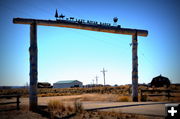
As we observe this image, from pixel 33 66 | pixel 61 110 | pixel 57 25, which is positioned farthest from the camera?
pixel 57 25

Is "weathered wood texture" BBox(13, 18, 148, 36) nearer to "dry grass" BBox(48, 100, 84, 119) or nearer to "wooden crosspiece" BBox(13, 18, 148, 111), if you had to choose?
"wooden crosspiece" BBox(13, 18, 148, 111)

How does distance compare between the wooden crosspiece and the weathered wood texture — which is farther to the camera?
the weathered wood texture

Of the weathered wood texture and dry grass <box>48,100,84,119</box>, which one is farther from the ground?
the weathered wood texture

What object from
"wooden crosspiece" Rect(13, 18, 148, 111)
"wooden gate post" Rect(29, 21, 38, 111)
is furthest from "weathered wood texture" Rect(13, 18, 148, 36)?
"wooden gate post" Rect(29, 21, 38, 111)

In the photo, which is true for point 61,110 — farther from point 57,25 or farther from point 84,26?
point 84,26

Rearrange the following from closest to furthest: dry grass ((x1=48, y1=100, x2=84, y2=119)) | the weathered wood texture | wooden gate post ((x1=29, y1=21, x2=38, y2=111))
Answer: dry grass ((x1=48, y1=100, x2=84, y2=119)), wooden gate post ((x1=29, y1=21, x2=38, y2=111)), the weathered wood texture

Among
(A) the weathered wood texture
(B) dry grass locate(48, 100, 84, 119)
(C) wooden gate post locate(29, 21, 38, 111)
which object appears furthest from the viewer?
(A) the weathered wood texture

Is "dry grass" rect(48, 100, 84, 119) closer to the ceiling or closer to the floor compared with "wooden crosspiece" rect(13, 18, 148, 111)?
closer to the floor

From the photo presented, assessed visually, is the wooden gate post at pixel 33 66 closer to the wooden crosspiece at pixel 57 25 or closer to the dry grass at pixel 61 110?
the wooden crosspiece at pixel 57 25

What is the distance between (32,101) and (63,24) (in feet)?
19.5

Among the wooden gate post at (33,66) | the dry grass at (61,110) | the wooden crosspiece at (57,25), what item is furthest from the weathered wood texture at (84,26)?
the dry grass at (61,110)

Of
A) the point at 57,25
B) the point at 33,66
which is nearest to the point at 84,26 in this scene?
the point at 57,25

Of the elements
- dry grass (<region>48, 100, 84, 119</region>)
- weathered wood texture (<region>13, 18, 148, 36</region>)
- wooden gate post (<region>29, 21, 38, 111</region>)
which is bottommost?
dry grass (<region>48, 100, 84, 119</region>)

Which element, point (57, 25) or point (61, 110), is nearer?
point (61, 110)
